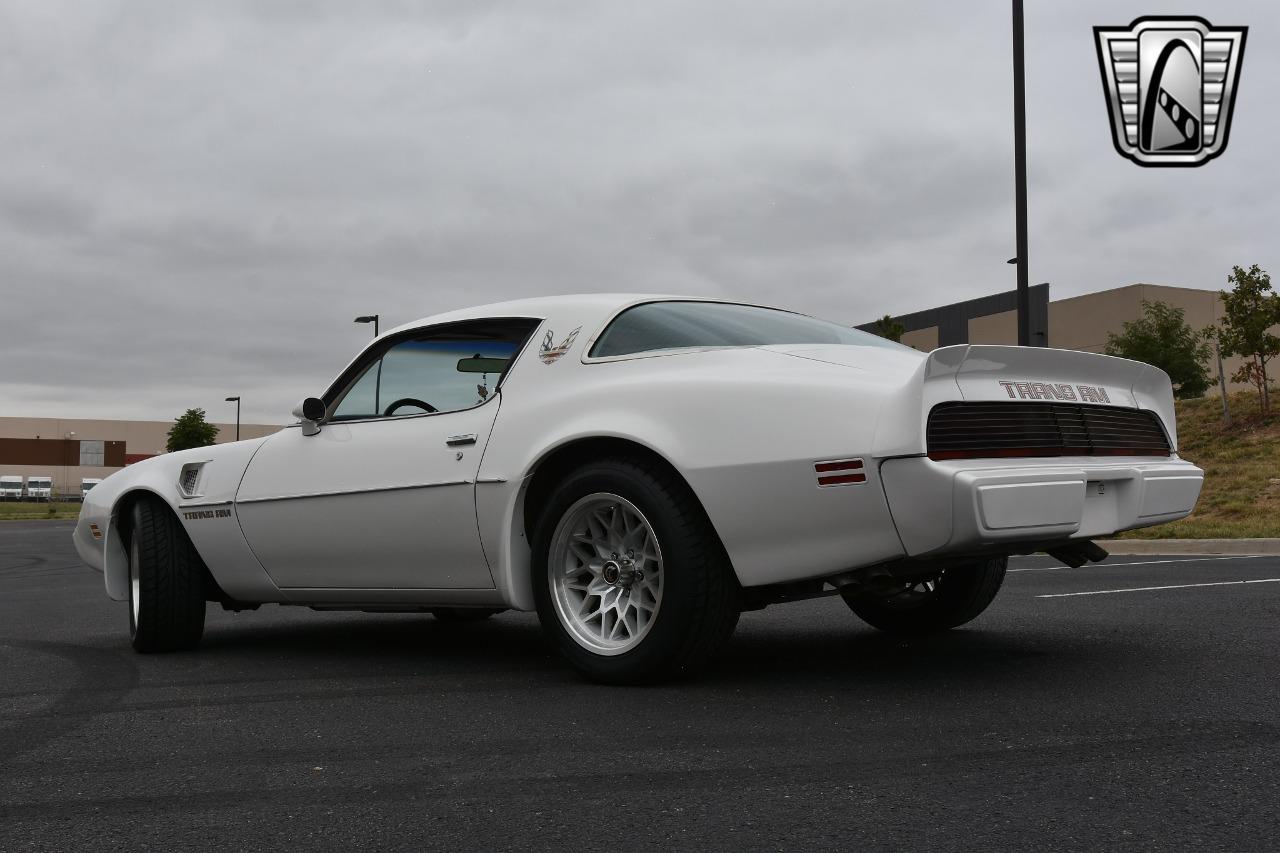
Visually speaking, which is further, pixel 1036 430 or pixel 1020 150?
pixel 1020 150

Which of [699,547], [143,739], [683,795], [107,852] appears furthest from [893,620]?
[107,852]

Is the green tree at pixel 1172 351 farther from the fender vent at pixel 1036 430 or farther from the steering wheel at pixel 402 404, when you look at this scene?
the steering wheel at pixel 402 404

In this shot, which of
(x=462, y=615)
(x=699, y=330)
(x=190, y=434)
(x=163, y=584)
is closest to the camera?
(x=699, y=330)

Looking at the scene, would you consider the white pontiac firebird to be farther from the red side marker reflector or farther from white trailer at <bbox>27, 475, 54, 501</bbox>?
white trailer at <bbox>27, 475, 54, 501</bbox>

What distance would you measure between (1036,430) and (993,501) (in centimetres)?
53

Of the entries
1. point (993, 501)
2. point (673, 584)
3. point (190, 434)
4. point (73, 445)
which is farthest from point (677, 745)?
point (73, 445)

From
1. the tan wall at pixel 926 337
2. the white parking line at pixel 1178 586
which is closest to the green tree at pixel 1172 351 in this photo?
the tan wall at pixel 926 337

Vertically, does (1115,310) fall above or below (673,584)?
above

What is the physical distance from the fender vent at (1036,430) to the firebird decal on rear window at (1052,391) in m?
0.03

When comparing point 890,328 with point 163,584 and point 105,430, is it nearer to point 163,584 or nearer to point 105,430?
point 163,584

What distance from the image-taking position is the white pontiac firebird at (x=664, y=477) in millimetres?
3777

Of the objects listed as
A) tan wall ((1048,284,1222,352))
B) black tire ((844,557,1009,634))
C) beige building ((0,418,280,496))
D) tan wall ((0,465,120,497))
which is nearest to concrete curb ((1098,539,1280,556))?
black tire ((844,557,1009,634))

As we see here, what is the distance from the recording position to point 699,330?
4.55 meters

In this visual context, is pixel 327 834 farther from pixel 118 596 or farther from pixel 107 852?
pixel 118 596
